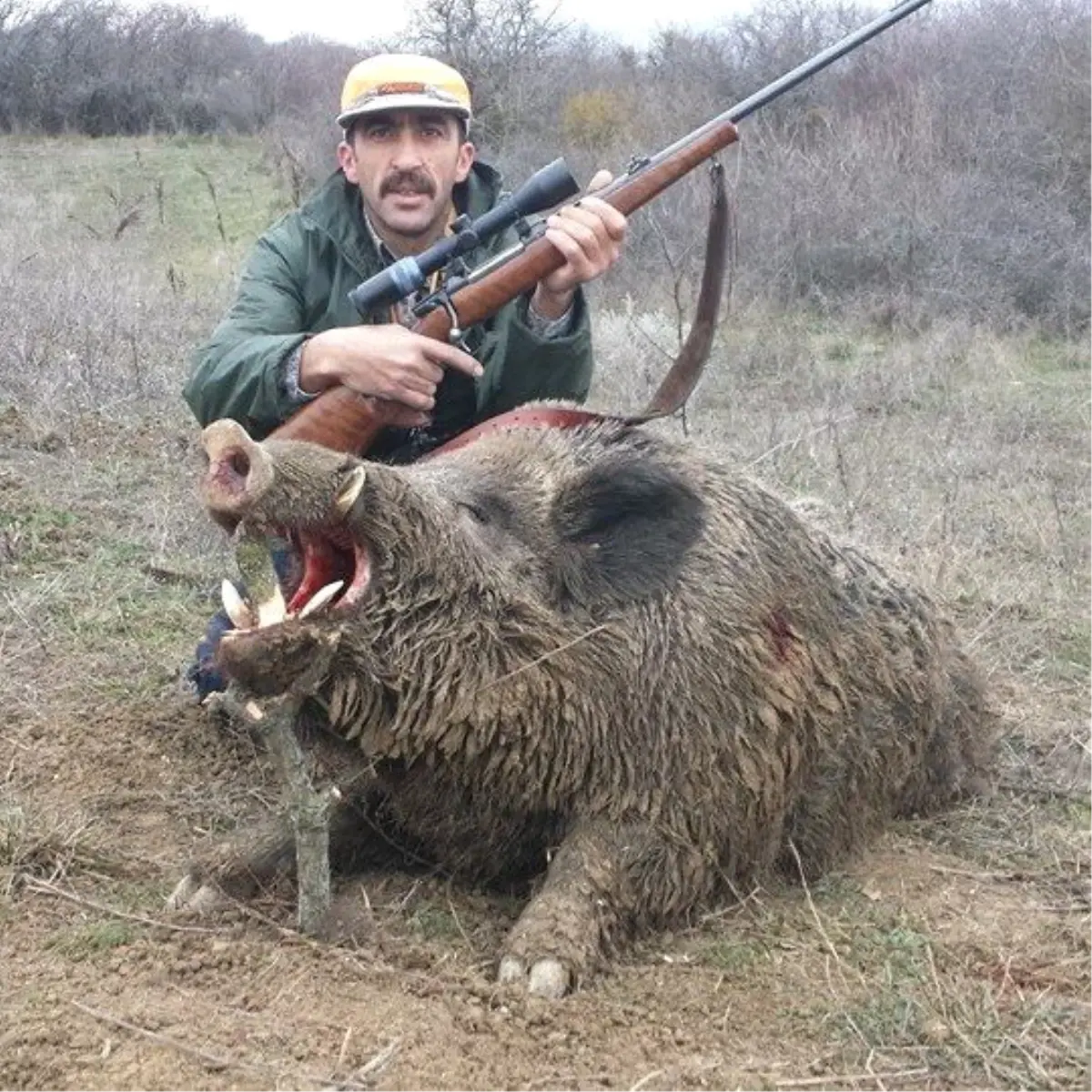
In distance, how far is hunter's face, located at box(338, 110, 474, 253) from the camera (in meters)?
4.62

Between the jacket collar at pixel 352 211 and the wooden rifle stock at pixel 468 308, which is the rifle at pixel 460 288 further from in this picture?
the jacket collar at pixel 352 211

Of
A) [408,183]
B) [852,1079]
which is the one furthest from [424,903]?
[408,183]

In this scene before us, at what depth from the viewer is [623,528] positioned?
3.72 meters

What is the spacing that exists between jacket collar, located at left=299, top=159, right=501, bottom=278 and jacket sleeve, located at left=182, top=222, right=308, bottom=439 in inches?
4.5

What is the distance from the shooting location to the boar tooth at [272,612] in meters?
2.91

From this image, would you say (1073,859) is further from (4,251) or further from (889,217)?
(889,217)

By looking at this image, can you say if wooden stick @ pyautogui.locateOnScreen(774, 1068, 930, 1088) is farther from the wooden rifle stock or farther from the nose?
the nose

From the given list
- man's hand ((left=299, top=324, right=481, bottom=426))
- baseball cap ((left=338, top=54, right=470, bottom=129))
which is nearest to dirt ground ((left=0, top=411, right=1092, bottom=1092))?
man's hand ((left=299, top=324, right=481, bottom=426))

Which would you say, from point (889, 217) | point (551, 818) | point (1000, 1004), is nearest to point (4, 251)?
point (889, 217)

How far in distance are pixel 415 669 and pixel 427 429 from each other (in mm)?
1674

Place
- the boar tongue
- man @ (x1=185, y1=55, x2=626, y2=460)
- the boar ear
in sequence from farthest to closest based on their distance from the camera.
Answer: man @ (x1=185, y1=55, x2=626, y2=460) < the boar ear < the boar tongue

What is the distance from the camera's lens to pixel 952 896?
373 cm

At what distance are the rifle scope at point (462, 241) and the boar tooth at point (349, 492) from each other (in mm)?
1209

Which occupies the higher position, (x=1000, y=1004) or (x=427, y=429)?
(x=427, y=429)
